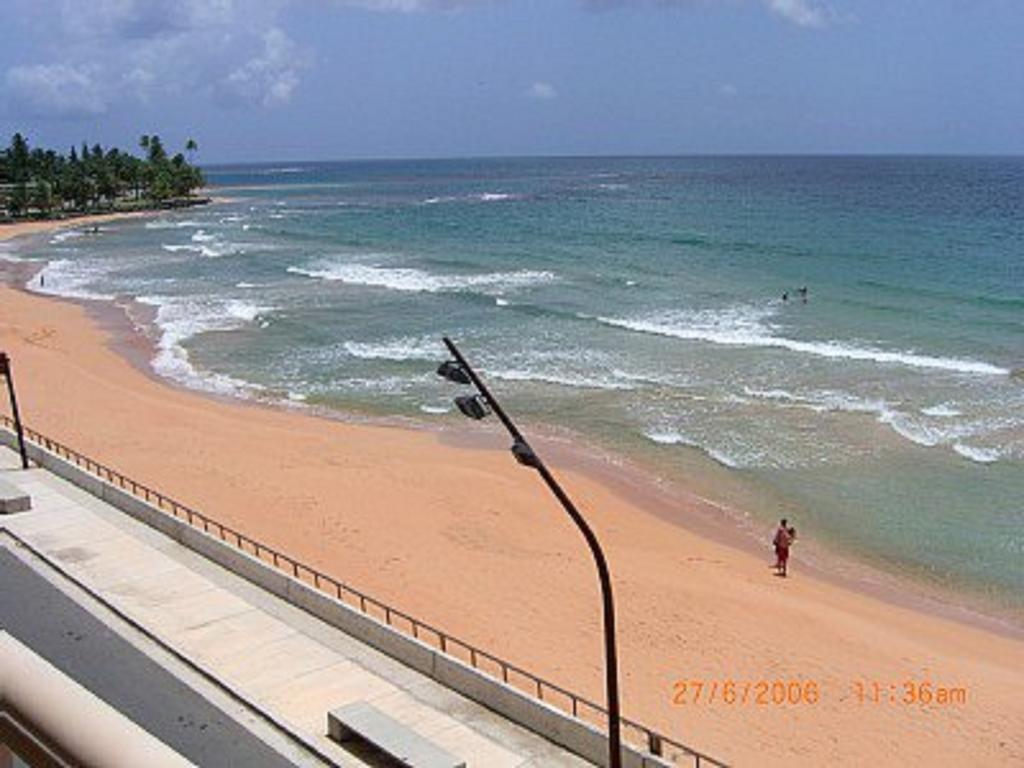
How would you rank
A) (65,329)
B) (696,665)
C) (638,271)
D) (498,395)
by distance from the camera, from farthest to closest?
(638,271) → (65,329) → (498,395) → (696,665)

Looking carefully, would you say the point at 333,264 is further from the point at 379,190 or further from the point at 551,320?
the point at 379,190

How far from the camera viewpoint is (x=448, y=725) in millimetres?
14383

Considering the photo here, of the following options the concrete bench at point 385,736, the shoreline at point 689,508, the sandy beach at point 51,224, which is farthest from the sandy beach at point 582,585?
the sandy beach at point 51,224

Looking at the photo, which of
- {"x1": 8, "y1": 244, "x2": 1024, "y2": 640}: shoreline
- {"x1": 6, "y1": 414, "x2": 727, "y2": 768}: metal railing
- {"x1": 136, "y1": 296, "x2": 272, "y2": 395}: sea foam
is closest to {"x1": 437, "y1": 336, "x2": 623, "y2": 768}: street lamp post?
{"x1": 6, "y1": 414, "x2": 727, "y2": 768}: metal railing

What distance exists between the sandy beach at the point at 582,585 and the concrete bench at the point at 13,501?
4473 millimetres

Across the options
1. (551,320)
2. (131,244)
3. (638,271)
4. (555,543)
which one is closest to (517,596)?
(555,543)

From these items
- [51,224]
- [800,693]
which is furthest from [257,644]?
[51,224]

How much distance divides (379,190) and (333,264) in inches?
4637

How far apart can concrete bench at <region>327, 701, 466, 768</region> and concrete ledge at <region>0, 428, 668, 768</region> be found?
152 centimetres

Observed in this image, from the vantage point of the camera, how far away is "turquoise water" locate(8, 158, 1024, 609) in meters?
28.9

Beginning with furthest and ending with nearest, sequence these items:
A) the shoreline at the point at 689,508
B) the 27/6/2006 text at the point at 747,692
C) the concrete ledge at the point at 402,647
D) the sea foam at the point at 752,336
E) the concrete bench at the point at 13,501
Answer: the sea foam at the point at 752,336, the shoreline at the point at 689,508, the concrete bench at the point at 13,501, the 27/6/2006 text at the point at 747,692, the concrete ledge at the point at 402,647

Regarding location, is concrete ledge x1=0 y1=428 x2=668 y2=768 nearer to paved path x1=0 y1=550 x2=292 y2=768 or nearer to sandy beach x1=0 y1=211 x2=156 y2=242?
paved path x1=0 y1=550 x2=292 y2=768

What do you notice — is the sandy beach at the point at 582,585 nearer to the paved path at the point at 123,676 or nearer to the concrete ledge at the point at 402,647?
the concrete ledge at the point at 402,647

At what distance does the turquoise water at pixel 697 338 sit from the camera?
2886cm
